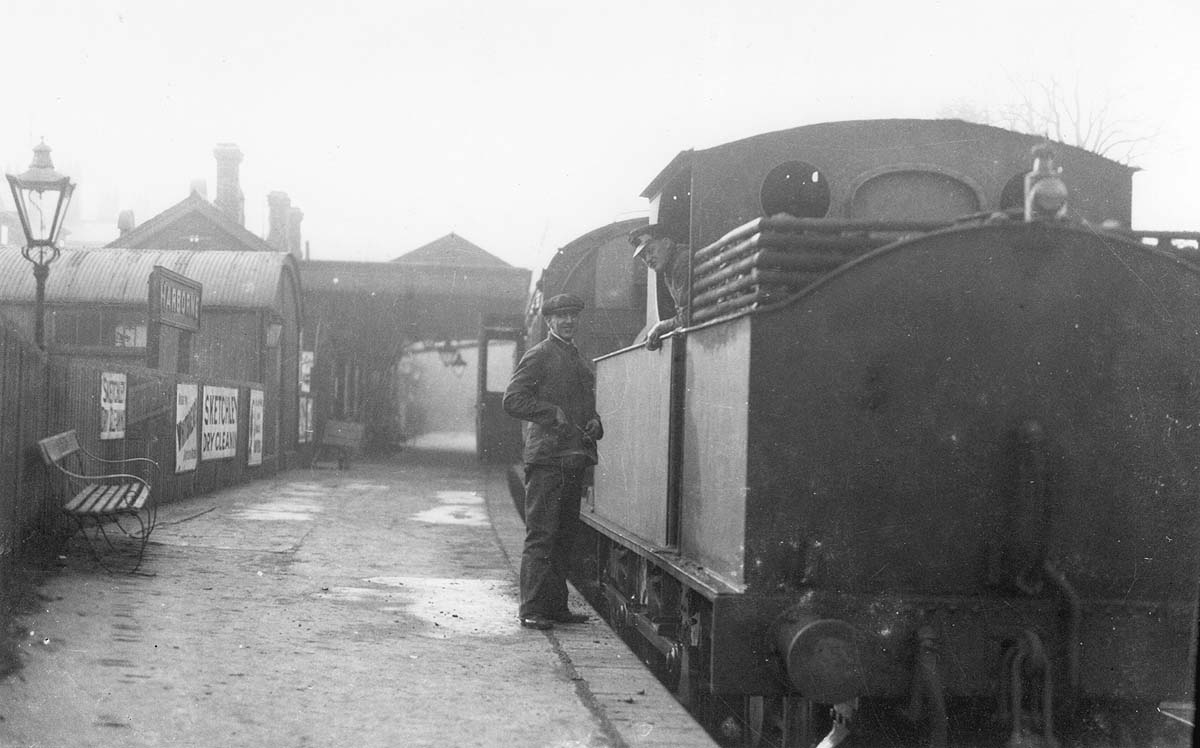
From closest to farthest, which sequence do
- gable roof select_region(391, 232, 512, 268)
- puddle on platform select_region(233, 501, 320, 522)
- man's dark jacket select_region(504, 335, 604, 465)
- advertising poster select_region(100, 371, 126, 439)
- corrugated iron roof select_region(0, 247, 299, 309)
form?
man's dark jacket select_region(504, 335, 604, 465)
advertising poster select_region(100, 371, 126, 439)
puddle on platform select_region(233, 501, 320, 522)
corrugated iron roof select_region(0, 247, 299, 309)
gable roof select_region(391, 232, 512, 268)

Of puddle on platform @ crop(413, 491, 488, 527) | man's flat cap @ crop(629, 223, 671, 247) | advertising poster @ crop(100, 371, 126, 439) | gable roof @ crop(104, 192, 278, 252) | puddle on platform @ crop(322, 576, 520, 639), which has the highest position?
gable roof @ crop(104, 192, 278, 252)

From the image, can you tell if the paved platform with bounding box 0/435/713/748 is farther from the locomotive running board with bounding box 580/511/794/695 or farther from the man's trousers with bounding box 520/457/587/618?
the locomotive running board with bounding box 580/511/794/695

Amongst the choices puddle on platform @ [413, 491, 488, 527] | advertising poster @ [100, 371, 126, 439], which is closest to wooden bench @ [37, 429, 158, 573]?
advertising poster @ [100, 371, 126, 439]

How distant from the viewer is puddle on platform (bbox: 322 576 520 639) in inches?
271

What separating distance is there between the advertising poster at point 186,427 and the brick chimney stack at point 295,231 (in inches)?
1220

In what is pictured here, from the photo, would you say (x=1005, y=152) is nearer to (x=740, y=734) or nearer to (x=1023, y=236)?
(x=1023, y=236)

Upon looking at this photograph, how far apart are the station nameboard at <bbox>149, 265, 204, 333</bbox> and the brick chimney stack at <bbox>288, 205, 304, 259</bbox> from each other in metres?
29.5

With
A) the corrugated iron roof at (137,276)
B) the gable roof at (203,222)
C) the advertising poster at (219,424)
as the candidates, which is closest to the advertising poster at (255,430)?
the advertising poster at (219,424)

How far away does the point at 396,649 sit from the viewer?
6.10 m

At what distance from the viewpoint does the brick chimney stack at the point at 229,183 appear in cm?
3878

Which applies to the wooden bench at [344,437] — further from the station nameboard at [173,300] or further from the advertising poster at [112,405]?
the advertising poster at [112,405]

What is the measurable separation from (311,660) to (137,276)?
19749mm

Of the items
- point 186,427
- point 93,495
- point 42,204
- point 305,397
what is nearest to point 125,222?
point 305,397

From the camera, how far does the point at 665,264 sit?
20.7 ft
